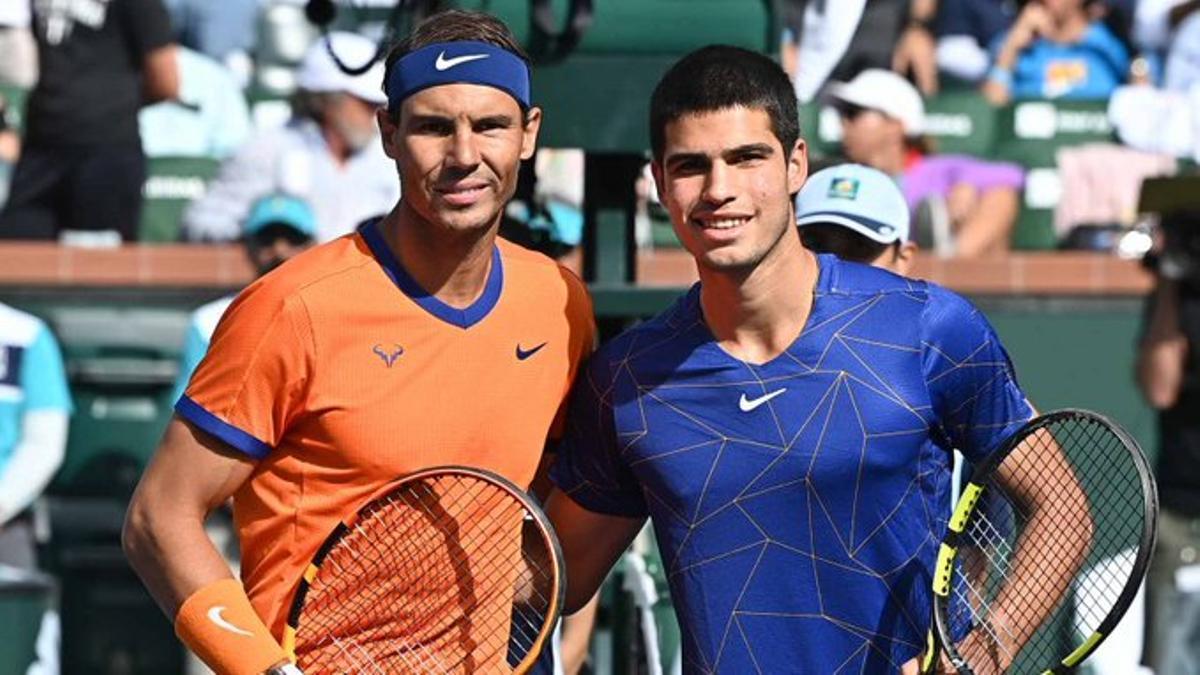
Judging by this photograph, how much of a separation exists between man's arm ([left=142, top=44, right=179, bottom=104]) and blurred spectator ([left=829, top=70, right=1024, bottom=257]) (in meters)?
2.55

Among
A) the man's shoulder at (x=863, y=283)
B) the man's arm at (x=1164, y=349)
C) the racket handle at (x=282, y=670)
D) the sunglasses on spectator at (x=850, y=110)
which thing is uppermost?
the man's shoulder at (x=863, y=283)

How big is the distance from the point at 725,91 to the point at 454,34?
0.55m

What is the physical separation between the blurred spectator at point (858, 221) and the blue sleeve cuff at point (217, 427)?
1.97 metres

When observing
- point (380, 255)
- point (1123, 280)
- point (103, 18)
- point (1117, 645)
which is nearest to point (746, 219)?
point (380, 255)

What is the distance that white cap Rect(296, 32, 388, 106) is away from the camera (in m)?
9.78

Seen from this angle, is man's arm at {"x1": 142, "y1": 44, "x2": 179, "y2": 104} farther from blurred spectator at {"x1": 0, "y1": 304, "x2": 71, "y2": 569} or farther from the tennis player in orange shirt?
the tennis player in orange shirt

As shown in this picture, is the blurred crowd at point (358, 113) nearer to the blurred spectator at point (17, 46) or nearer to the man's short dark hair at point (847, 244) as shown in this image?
the blurred spectator at point (17, 46)

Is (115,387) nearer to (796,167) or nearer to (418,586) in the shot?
(418,586)

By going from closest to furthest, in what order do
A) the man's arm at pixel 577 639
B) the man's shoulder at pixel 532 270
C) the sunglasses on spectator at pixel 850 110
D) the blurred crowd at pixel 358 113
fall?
the man's shoulder at pixel 532 270 < the man's arm at pixel 577 639 < the blurred crowd at pixel 358 113 < the sunglasses on spectator at pixel 850 110

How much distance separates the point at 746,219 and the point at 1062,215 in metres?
6.51

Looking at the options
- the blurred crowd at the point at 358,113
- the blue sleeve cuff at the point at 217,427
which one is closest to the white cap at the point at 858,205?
the blue sleeve cuff at the point at 217,427

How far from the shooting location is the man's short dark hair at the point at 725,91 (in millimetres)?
4516

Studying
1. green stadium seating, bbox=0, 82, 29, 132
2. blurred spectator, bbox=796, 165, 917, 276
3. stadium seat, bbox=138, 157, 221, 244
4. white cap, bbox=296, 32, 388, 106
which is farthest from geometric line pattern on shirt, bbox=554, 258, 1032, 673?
green stadium seating, bbox=0, 82, 29, 132

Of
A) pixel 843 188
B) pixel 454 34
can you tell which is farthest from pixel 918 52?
pixel 454 34
